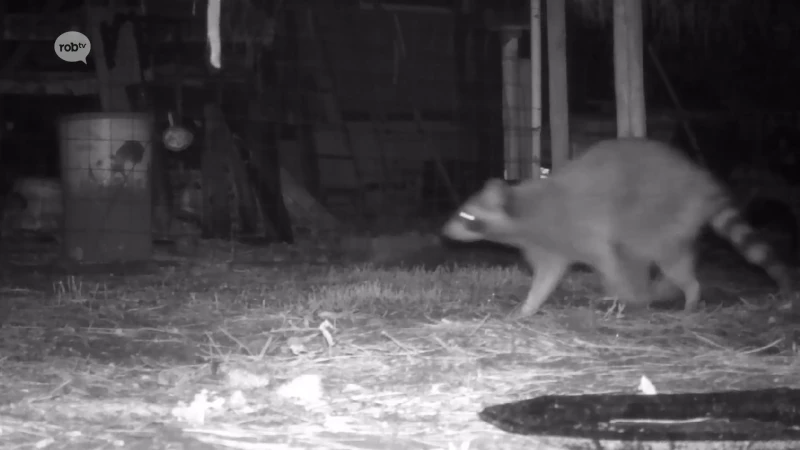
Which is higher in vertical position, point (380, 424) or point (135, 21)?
point (135, 21)

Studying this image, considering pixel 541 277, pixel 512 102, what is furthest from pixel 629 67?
pixel 512 102

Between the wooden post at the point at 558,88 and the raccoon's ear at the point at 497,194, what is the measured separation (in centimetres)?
113

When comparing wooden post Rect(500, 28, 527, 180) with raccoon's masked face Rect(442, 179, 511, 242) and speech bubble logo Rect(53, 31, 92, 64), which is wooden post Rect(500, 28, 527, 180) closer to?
raccoon's masked face Rect(442, 179, 511, 242)

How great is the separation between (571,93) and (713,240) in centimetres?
290

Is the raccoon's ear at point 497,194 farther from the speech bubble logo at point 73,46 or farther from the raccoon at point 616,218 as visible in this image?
the speech bubble logo at point 73,46

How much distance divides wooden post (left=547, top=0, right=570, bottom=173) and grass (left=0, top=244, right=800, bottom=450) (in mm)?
1106

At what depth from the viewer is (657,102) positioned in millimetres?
10008

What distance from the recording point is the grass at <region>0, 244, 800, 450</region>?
9.21 feet

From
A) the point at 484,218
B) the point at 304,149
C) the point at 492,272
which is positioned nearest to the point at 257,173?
the point at 304,149

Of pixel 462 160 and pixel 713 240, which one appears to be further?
pixel 462 160

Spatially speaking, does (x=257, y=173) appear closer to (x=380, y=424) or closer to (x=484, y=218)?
(x=484, y=218)

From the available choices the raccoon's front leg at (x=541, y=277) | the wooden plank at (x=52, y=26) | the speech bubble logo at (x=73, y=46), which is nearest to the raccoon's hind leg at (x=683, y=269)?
the raccoon's front leg at (x=541, y=277)

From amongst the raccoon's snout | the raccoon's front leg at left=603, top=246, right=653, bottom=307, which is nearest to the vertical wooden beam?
the raccoon's front leg at left=603, top=246, right=653, bottom=307

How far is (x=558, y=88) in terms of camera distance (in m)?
6.40
